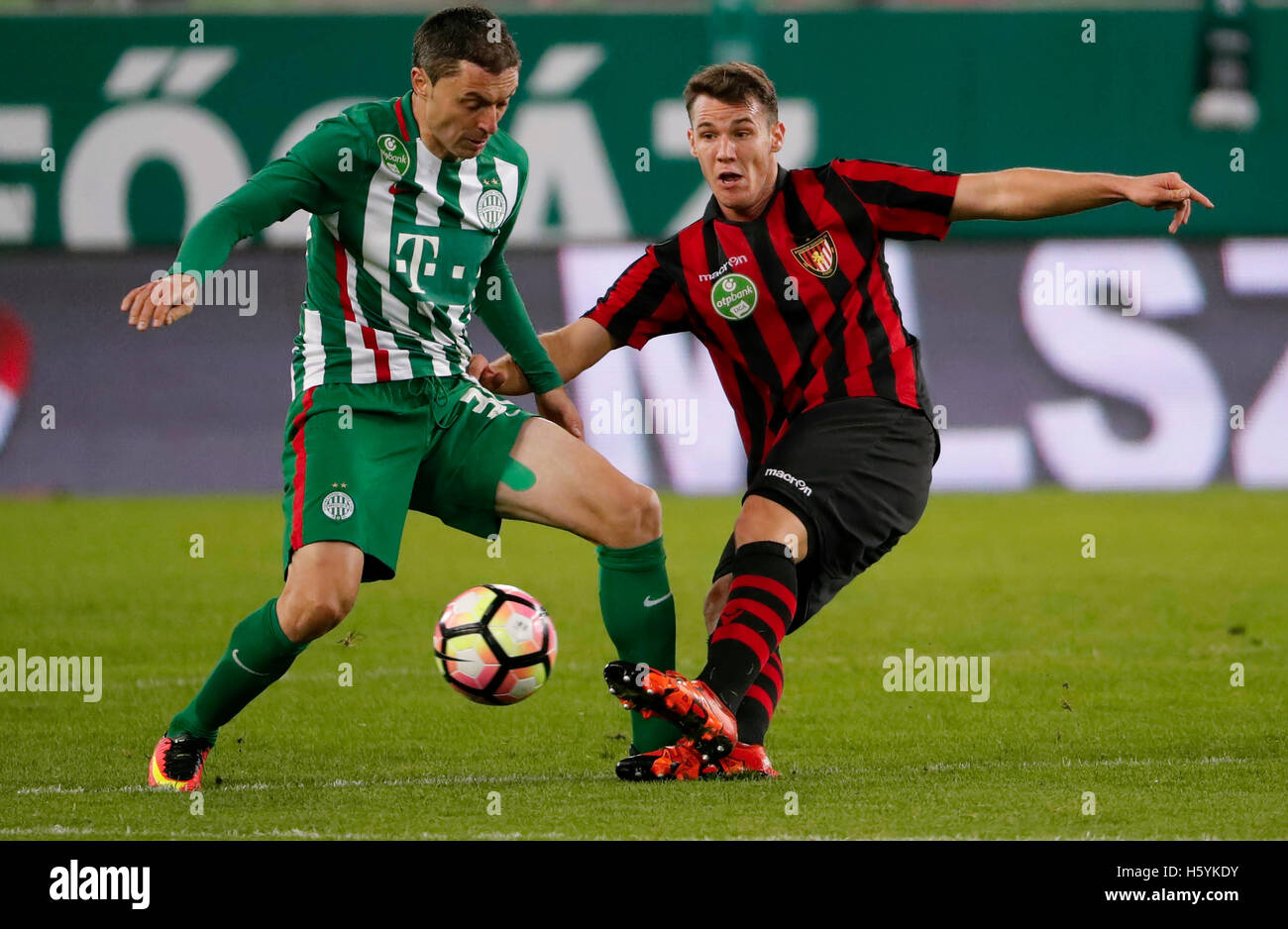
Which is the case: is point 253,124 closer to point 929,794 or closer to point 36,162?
point 36,162

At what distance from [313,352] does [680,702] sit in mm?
1685

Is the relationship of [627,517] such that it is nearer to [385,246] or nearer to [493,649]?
[493,649]

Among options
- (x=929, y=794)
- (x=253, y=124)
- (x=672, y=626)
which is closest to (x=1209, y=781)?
(x=929, y=794)

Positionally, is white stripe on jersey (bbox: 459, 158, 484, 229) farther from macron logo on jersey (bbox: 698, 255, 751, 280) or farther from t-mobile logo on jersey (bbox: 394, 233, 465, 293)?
macron logo on jersey (bbox: 698, 255, 751, 280)

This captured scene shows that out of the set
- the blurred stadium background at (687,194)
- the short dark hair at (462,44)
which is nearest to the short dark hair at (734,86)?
the short dark hair at (462,44)

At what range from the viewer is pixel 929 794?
4840 millimetres

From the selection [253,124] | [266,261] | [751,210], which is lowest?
[751,210]

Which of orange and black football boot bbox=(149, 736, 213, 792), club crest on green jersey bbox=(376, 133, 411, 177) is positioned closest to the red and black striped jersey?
club crest on green jersey bbox=(376, 133, 411, 177)

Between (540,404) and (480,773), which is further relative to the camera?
(540,404)

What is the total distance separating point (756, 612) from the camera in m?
5.03

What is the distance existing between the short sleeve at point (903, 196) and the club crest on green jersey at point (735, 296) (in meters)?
0.43

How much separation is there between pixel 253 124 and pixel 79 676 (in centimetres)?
891

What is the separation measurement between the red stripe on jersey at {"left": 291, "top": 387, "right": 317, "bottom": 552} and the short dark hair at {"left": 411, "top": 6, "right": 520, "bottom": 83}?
103 centimetres

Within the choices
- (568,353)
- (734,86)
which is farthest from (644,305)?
(734,86)
